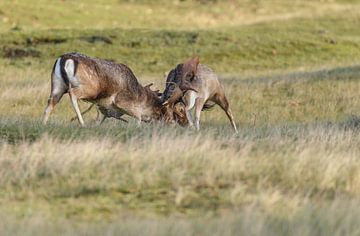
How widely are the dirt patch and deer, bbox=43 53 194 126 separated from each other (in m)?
17.3

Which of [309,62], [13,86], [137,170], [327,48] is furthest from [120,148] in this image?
[327,48]

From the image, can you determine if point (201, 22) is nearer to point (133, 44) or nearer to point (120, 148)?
point (133, 44)

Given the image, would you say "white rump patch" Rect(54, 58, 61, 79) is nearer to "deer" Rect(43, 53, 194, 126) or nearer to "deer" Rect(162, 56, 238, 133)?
"deer" Rect(43, 53, 194, 126)

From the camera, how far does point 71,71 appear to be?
13.0 m

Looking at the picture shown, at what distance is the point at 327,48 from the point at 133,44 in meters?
8.00

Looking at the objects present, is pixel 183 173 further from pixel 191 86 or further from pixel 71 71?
pixel 191 86

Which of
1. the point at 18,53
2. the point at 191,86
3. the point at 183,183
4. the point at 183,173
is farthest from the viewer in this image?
the point at 18,53

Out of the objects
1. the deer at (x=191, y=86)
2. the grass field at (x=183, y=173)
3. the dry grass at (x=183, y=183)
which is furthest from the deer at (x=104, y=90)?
the dry grass at (x=183, y=183)

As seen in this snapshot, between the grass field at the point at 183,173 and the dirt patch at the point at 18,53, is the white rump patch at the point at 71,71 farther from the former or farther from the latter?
the dirt patch at the point at 18,53

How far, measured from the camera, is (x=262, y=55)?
32.4 meters

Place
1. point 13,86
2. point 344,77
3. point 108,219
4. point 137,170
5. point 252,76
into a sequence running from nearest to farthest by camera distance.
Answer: point 108,219
point 137,170
point 13,86
point 344,77
point 252,76

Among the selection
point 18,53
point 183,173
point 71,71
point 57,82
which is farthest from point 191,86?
point 18,53

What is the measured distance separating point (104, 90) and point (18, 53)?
18654mm

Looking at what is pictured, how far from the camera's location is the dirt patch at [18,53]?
31.2 metres
